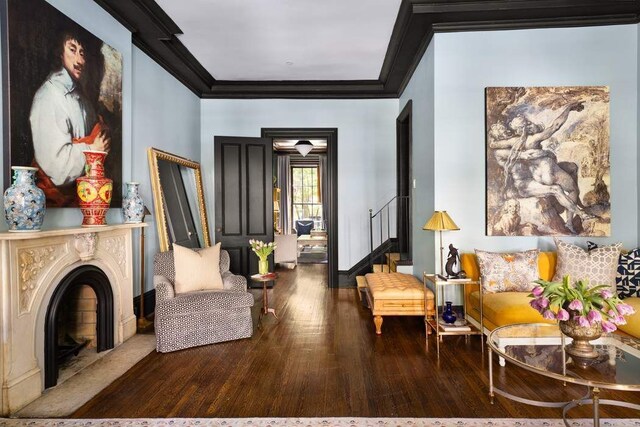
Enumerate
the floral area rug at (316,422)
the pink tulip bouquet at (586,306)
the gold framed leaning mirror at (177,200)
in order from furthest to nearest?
the gold framed leaning mirror at (177,200) → the floral area rug at (316,422) → the pink tulip bouquet at (586,306)

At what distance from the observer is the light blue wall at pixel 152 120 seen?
4.22m

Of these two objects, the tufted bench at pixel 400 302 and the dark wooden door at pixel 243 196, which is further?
the dark wooden door at pixel 243 196

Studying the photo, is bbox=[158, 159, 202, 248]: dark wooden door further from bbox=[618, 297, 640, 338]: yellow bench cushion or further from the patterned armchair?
bbox=[618, 297, 640, 338]: yellow bench cushion

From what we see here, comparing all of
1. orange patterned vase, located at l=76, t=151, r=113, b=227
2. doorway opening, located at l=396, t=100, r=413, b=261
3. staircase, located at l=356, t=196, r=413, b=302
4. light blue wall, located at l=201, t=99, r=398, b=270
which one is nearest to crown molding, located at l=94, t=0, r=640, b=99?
doorway opening, located at l=396, t=100, r=413, b=261

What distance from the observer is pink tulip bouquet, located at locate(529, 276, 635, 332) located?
1.86 m

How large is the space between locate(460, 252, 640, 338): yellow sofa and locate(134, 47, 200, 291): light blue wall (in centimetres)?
368

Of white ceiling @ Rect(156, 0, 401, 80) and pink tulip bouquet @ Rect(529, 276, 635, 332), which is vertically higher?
white ceiling @ Rect(156, 0, 401, 80)

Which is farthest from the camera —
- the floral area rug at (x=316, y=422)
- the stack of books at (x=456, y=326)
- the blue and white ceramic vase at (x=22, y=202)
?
the stack of books at (x=456, y=326)

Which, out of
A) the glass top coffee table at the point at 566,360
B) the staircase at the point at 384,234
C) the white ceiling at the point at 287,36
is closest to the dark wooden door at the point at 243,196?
the white ceiling at the point at 287,36

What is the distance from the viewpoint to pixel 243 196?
5.80 meters

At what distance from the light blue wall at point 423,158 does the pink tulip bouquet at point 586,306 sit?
1960mm

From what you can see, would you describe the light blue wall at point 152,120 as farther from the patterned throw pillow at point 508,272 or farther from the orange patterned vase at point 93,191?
the patterned throw pillow at point 508,272

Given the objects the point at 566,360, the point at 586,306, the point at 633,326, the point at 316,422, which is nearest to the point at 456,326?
the point at 633,326

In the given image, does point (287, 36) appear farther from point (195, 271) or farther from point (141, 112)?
point (195, 271)
